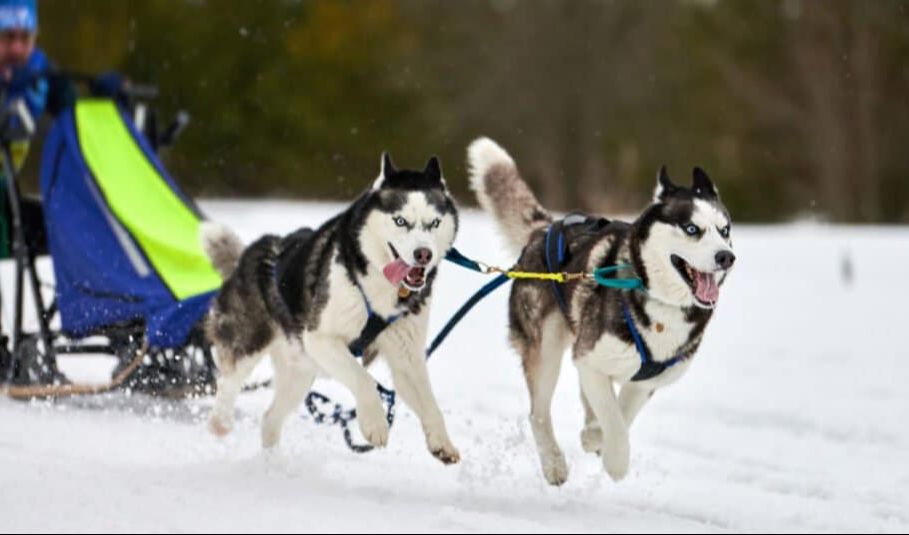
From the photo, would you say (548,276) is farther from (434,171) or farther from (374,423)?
(374,423)

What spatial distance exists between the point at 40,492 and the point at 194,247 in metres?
2.08

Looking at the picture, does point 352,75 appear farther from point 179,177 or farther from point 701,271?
point 701,271

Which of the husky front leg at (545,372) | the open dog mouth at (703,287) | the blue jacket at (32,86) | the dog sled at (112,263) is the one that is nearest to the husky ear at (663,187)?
the open dog mouth at (703,287)

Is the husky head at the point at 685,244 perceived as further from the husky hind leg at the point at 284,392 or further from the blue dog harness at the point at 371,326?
the husky hind leg at the point at 284,392

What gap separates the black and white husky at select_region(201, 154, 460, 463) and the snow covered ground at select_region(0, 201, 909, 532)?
0.30 m

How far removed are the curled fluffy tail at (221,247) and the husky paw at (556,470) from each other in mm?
1518

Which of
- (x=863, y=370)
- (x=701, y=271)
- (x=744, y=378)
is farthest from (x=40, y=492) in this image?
(x=863, y=370)

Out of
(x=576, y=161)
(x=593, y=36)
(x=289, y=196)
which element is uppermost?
(x=593, y=36)

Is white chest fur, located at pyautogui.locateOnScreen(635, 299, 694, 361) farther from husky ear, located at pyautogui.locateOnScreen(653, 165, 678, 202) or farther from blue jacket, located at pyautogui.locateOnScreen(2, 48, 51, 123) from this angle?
blue jacket, located at pyautogui.locateOnScreen(2, 48, 51, 123)

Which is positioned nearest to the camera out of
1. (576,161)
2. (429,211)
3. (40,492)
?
(40,492)

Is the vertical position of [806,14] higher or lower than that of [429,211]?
higher

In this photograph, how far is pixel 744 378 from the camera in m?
7.73

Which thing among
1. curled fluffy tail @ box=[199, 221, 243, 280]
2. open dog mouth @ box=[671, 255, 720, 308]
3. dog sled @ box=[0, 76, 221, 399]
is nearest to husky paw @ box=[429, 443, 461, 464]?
open dog mouth @ box=[671, 255, 720, 308]

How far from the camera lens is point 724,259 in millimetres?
4012
